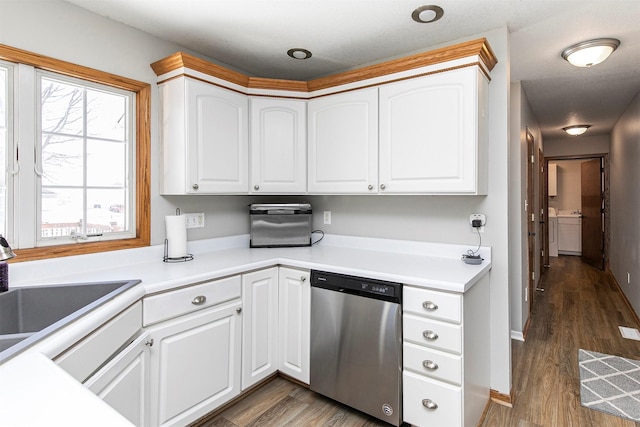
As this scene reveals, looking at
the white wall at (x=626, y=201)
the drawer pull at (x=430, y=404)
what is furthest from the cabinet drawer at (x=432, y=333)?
the white wall at (x=626, y=201)

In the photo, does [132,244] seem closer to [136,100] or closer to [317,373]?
[136,100]

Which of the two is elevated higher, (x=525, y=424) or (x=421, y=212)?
(x=421, y=212)

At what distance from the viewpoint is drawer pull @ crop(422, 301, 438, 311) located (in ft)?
5.77

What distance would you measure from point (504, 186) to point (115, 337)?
2.19 m

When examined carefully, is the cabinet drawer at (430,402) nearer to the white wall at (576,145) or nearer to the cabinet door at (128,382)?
the cabinet door at (128,382)

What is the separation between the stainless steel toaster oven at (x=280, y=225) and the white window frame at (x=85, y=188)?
86cm

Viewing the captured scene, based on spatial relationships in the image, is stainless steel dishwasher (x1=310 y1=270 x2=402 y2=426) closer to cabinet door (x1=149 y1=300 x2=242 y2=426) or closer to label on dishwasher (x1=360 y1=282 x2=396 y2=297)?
label on dishwasher (x1=360 y1=282 x2=396 y2=297)

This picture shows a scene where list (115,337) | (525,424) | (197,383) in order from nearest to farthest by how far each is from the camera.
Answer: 1. (115,337)
2. (197,383)
3. (525,424)

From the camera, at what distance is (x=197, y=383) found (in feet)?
6.14

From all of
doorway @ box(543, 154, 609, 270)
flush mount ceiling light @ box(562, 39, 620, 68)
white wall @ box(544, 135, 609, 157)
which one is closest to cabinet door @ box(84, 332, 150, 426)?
flush mount ceiling light @ box(562, 39, 620, 68)

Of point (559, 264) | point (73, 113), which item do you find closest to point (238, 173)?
point (73, 113)

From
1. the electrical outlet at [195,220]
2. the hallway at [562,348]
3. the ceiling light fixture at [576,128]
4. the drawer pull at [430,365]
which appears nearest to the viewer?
the drawer pull at [430,365]

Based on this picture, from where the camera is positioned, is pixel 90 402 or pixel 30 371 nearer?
pixel 90 402

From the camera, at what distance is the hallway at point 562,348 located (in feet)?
6.88
